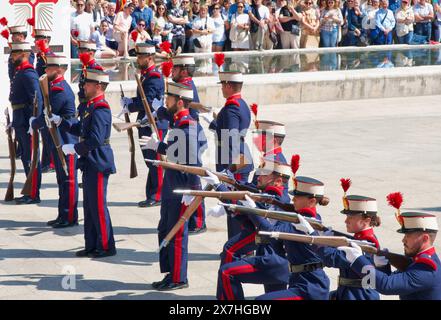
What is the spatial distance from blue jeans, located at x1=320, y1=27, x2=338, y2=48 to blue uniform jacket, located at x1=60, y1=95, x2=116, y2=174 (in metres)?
14.4

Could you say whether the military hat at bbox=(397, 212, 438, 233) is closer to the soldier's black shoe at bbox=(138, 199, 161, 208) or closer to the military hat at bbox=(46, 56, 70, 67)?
the military hat at bbox=(46, 56, 70, 67)

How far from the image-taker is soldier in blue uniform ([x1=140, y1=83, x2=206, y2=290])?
921 centimetres

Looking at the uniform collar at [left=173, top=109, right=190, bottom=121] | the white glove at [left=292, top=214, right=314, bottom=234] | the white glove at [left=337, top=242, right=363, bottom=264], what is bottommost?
the white glove at [left=337, top=242, right=363, bottom=264]

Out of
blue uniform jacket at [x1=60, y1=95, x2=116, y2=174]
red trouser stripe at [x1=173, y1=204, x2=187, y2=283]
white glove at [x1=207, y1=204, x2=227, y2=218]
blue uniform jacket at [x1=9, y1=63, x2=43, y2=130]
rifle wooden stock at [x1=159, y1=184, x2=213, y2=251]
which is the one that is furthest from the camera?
blue uniform jacket at [x1=9, y1=63, x2=43, y2=130]

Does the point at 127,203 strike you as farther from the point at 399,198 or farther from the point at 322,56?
the point at 322,56

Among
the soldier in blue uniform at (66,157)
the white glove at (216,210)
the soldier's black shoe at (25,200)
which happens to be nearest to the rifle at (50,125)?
the soldier in blue uniform at (66,157)

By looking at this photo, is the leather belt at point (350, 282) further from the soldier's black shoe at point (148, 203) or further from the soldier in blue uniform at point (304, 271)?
the soldier's black shoe at point (148, 203)

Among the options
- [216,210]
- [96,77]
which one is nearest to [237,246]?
[216,210]

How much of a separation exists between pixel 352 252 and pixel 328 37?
1771 cm

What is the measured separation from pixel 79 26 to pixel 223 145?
10.3 meters

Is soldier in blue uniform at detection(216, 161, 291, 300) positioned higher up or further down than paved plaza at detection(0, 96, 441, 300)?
higher up

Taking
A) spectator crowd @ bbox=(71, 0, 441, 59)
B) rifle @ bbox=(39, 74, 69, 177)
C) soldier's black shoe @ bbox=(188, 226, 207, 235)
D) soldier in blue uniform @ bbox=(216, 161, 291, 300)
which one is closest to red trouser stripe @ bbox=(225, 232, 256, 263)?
soldier in blue uniform @ bbox=(216, 161, 291, 300)

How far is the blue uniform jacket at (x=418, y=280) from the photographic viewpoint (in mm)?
6652
